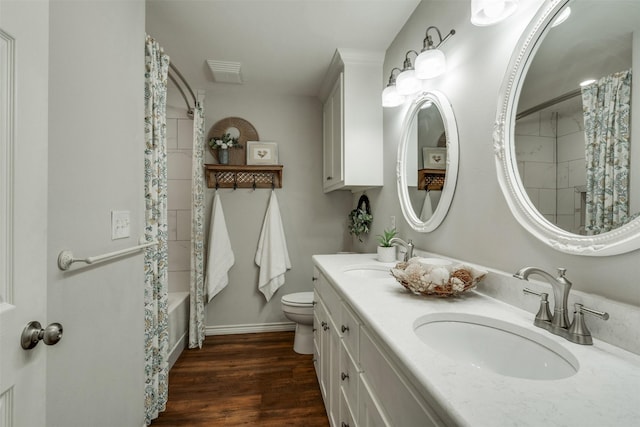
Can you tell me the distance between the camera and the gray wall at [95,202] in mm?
872

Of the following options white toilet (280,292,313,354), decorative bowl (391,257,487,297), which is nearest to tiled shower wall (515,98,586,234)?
decorative bowl (391,257,487,297)

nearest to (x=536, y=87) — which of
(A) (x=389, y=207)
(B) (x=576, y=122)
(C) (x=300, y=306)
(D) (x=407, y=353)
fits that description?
(B) (x=576, y=122)

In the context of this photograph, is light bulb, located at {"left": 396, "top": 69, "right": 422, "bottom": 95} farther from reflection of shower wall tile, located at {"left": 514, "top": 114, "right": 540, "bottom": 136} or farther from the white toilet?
the white toilet

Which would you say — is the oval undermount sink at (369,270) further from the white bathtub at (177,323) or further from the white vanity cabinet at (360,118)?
the white bathtub at (177,323)

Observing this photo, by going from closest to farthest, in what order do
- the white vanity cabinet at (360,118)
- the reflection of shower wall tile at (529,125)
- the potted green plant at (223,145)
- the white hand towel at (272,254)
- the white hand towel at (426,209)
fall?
the reflection of shower wall tile at (529,125) < the white hand towel at (426,209) < the white vanity cabinet at (360,118) < the potted green plant at (223,145) < the white hand towel at (272,254)

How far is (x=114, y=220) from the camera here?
45.5 inches

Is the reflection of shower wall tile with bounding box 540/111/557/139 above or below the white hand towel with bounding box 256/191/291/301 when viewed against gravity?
above

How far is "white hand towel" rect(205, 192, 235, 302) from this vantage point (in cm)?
258

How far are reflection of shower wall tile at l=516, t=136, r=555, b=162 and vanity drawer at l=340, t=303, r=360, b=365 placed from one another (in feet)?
2.64

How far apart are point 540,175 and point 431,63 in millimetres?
717

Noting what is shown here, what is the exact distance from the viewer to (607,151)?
2.40ft

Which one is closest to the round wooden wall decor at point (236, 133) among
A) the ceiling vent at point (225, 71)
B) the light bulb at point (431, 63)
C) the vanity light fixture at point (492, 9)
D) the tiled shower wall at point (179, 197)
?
the tiled shower wall at point (179, 197)

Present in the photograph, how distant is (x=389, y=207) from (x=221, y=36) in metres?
1.64

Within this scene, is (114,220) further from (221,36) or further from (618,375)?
(618,375)
